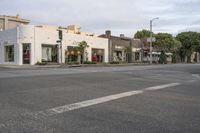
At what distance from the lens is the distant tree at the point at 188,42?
88594 mm

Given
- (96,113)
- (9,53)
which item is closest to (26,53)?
(9,53)

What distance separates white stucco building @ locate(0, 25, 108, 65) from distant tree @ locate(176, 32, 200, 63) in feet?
137

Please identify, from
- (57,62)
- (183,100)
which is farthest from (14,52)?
(183,100)

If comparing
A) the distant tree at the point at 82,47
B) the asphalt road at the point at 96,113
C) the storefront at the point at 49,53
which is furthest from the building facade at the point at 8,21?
the asphalt road at the point at 96,113

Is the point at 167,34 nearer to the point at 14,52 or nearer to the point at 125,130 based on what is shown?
the point at 14,52

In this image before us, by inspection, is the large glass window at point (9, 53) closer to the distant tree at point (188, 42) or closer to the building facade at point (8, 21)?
the building facade at point (8, 21)

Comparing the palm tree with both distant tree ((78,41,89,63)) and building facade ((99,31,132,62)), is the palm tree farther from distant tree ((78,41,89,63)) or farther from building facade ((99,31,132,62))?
distant tree ((78,41,89,63))

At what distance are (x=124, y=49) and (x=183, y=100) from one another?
57.8 metres

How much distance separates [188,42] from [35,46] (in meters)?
53.8

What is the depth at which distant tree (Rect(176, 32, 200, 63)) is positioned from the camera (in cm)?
8859

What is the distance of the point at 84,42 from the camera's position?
53250 mm

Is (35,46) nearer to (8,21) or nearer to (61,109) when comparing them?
(8,21)

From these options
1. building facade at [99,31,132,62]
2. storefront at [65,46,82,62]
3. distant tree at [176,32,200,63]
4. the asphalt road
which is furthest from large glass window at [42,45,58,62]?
distant tree at [176,32,200,63]

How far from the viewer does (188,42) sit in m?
88.8
